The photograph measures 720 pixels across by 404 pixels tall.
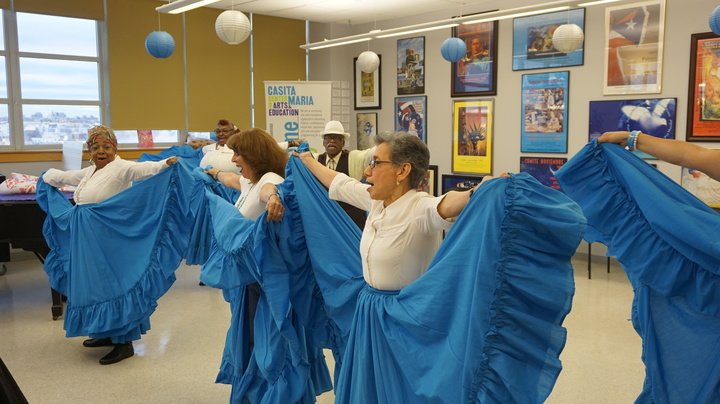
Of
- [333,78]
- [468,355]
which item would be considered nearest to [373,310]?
[468,355]

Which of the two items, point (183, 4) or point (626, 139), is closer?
point (626, 139)

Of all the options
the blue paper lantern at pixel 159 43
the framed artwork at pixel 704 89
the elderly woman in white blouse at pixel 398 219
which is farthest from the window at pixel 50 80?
the framed artwork at pixel 704 89

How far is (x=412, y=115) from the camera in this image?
973 cm

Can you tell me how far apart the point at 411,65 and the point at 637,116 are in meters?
3.64

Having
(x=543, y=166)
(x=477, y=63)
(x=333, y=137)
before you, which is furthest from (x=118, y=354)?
(x=477, y=63)

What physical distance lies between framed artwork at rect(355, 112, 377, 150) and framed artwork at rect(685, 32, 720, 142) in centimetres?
486

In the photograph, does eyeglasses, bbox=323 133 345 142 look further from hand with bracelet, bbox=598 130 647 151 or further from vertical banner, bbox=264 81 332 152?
vertical banner, bbox=264 81 332 152

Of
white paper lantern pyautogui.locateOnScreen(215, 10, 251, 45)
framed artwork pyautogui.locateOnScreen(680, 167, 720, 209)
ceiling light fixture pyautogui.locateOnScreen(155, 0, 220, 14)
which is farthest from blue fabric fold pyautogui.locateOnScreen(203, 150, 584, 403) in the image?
framed artwork pyautogui.locateOnScreen(680, 167, 720, 209)

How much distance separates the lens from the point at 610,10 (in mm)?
7340

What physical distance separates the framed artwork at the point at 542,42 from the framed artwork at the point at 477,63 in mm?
358

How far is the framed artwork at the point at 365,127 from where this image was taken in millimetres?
10367

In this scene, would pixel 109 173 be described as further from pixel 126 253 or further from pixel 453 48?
pixel 453 48

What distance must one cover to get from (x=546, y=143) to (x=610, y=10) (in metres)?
1.74

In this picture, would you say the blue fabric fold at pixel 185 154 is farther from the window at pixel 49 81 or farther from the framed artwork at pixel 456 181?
the framed artwork at pixel 456 181
